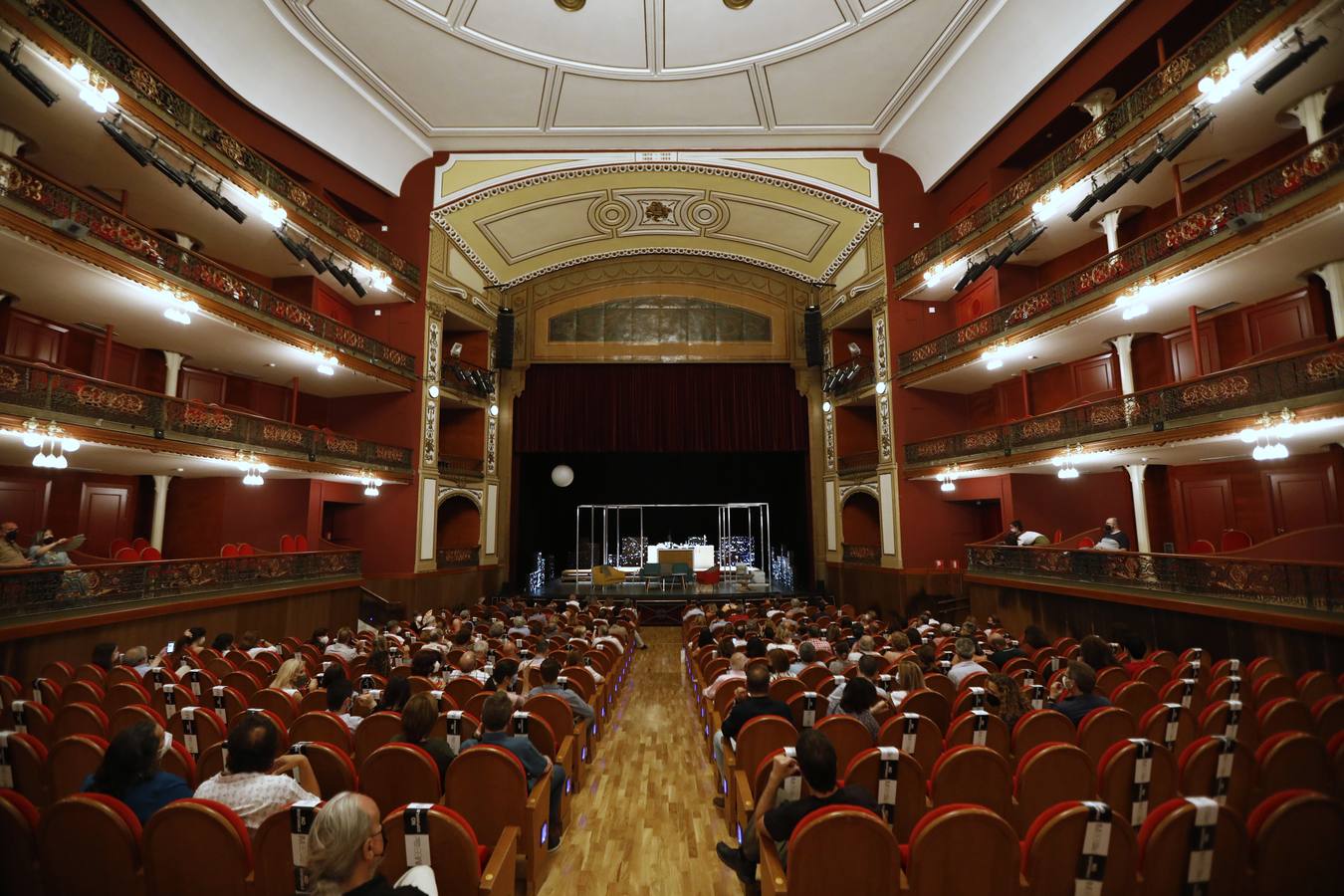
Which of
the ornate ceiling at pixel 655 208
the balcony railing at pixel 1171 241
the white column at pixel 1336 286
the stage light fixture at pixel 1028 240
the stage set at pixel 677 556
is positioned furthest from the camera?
the stage set at pixel 677 556

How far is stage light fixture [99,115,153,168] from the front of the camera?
8.98 meters

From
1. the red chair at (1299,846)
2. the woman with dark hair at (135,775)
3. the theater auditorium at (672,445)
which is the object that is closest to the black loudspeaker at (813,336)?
the theater auditorium at (672,445)

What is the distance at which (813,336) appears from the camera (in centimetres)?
1967

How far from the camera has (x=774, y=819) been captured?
2822 millimetres

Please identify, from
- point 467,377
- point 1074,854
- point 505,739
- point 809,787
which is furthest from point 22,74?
point 1074,854

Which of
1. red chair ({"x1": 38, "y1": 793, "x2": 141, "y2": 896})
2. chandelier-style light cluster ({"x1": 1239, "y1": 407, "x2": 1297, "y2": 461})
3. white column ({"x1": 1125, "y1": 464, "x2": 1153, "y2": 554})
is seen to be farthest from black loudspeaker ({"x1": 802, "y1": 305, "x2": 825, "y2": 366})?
red chair ({"x1": 38, "y1": 793, "x2": 141, "y2": 896})

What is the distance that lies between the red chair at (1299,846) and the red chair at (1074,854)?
1.44 ft

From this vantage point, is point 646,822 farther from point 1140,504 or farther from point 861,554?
point 861,554

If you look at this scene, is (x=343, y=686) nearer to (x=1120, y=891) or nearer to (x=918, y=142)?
(x=1120, y=891)

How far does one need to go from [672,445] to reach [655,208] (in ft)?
23.0

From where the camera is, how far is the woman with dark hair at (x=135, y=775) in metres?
2.78

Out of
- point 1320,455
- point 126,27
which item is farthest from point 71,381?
point 1320,455

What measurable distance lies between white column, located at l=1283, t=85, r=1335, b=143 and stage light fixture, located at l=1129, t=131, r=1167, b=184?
5.01 feet

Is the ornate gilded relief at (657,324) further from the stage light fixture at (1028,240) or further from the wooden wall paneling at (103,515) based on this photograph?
the wooden wall paneling at (103,515)
